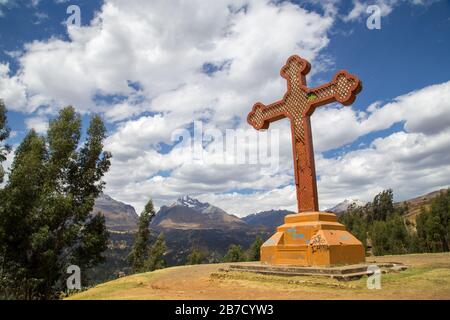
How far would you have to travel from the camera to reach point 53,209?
1912cm

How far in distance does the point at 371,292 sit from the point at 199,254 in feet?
152

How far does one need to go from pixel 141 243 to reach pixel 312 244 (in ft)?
107

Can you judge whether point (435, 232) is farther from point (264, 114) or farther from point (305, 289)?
point (305, 289)

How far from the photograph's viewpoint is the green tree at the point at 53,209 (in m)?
16.3

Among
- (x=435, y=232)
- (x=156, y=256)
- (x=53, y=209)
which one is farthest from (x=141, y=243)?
(x=435, y=232)

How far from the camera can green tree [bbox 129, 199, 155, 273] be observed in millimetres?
39031

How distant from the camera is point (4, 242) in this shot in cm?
1605

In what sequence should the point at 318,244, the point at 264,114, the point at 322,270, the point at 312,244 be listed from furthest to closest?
the point at 264,114 < the point at 312,244 < the point at 318,244 < the point at 322,270

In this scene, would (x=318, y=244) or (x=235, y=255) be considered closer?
(x=318, y=244)

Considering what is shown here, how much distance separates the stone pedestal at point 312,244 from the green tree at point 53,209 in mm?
11853

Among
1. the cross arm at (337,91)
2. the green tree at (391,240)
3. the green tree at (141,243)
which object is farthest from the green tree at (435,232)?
the cross arm at (337,91)

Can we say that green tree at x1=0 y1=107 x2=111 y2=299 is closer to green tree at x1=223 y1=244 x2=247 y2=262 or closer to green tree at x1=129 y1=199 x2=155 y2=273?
green tree at x1=129 y1=199 x2=155 y2=273
